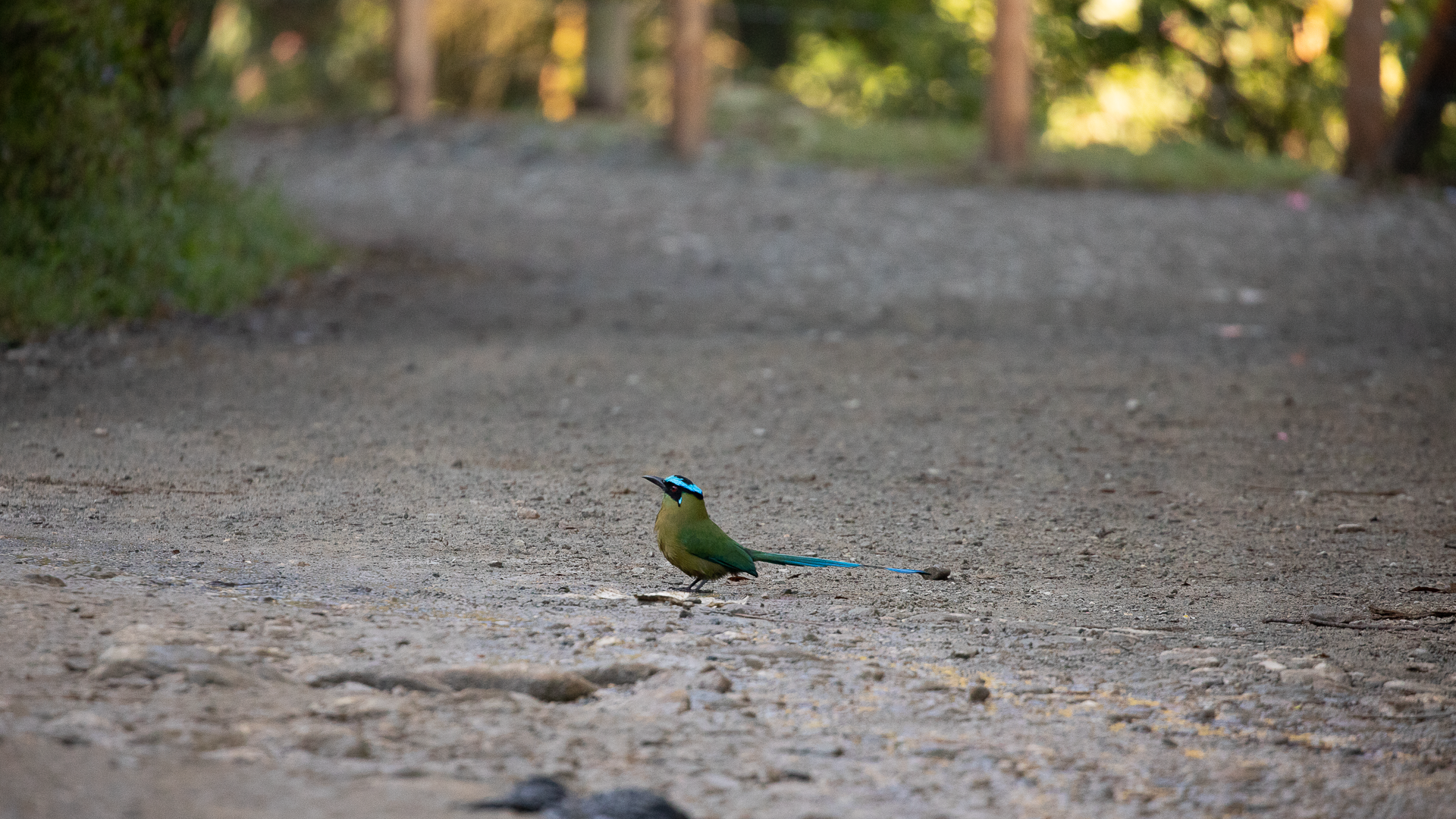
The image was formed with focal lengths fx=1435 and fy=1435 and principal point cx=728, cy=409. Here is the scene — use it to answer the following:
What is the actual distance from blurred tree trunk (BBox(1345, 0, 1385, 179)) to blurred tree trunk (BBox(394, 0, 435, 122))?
6.94 metres

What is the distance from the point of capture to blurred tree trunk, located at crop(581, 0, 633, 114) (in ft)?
42.6

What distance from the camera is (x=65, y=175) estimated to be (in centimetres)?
669

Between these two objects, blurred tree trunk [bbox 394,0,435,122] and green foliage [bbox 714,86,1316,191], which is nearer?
green foliage [bbox 714,86,1316,191]

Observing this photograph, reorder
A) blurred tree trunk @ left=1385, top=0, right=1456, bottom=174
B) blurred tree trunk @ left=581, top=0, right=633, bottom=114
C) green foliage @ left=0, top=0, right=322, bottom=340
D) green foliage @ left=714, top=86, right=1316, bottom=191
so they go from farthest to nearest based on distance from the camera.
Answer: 1. blurred tree trunk @ left=581, top=0, right=633, bottom=114
2. green foliage @ left=714, top=86, right=1316, bottom=191
3. blurred tree trunk @ left=1385, top=0, right=1456, bottom=174
4. green foliage @ left=0, top=0, right=322, bottom=340

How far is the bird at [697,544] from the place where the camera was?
3102mm

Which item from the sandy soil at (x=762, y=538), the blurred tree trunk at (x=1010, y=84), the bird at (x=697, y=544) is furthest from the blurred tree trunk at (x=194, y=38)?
the bird at (x=697, y=544)

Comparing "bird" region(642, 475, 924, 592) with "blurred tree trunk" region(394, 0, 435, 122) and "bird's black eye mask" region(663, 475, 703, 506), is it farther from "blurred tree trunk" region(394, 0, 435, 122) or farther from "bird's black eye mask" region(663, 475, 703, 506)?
"blurred tree trunk" region(394, 0, 435, 122)

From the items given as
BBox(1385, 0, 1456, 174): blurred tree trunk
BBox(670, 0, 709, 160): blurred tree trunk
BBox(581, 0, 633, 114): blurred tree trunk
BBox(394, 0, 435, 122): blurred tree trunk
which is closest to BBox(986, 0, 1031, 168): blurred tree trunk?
BBox(670, 0, 709, 160): blurred tree trunk

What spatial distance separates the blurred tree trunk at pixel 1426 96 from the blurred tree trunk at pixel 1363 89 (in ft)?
0.40

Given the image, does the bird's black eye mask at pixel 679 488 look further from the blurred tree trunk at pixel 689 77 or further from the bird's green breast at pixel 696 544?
the blurred tree trunk at pixel 689 77

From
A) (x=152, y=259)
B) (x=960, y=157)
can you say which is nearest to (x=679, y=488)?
(x=152, y=259)

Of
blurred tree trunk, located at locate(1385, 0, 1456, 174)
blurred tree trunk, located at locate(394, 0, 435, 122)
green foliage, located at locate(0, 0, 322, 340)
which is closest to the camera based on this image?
green foliage, located at locate(0, 0, 322, 340)

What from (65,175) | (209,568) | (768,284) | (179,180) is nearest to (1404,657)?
(209,568)

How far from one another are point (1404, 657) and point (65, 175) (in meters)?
6.06
